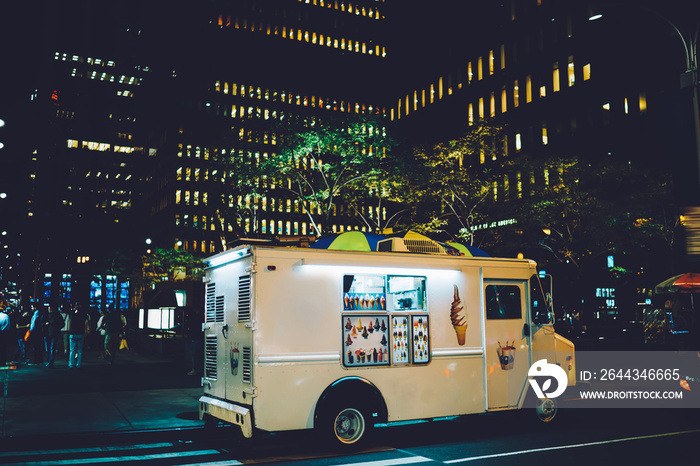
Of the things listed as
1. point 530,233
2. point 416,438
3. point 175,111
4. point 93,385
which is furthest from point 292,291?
point 175,111

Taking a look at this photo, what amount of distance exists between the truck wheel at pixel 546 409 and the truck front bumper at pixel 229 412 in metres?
4.95

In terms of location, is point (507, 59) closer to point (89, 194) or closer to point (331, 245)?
point (89, 194)

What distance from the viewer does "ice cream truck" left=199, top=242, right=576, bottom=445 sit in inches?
305

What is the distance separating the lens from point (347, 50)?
106 m

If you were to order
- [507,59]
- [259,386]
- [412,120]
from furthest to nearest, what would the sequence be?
[412,120] < [507,59] < [259,386]

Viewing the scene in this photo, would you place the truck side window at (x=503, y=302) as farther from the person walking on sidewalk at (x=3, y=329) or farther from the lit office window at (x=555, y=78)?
the lit office window at (x=555, y=78)

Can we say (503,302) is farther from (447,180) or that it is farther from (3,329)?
(447,180)

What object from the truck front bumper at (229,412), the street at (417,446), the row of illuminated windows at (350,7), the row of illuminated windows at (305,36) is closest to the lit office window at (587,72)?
the street at (417,446)

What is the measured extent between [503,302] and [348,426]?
136 inches

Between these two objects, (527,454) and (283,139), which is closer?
(527,454)

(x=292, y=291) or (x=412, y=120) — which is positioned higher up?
(x=412, y=120)

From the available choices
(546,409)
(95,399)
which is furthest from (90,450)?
(546,409)

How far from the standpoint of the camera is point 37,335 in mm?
18391

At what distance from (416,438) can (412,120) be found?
60.1 metres
